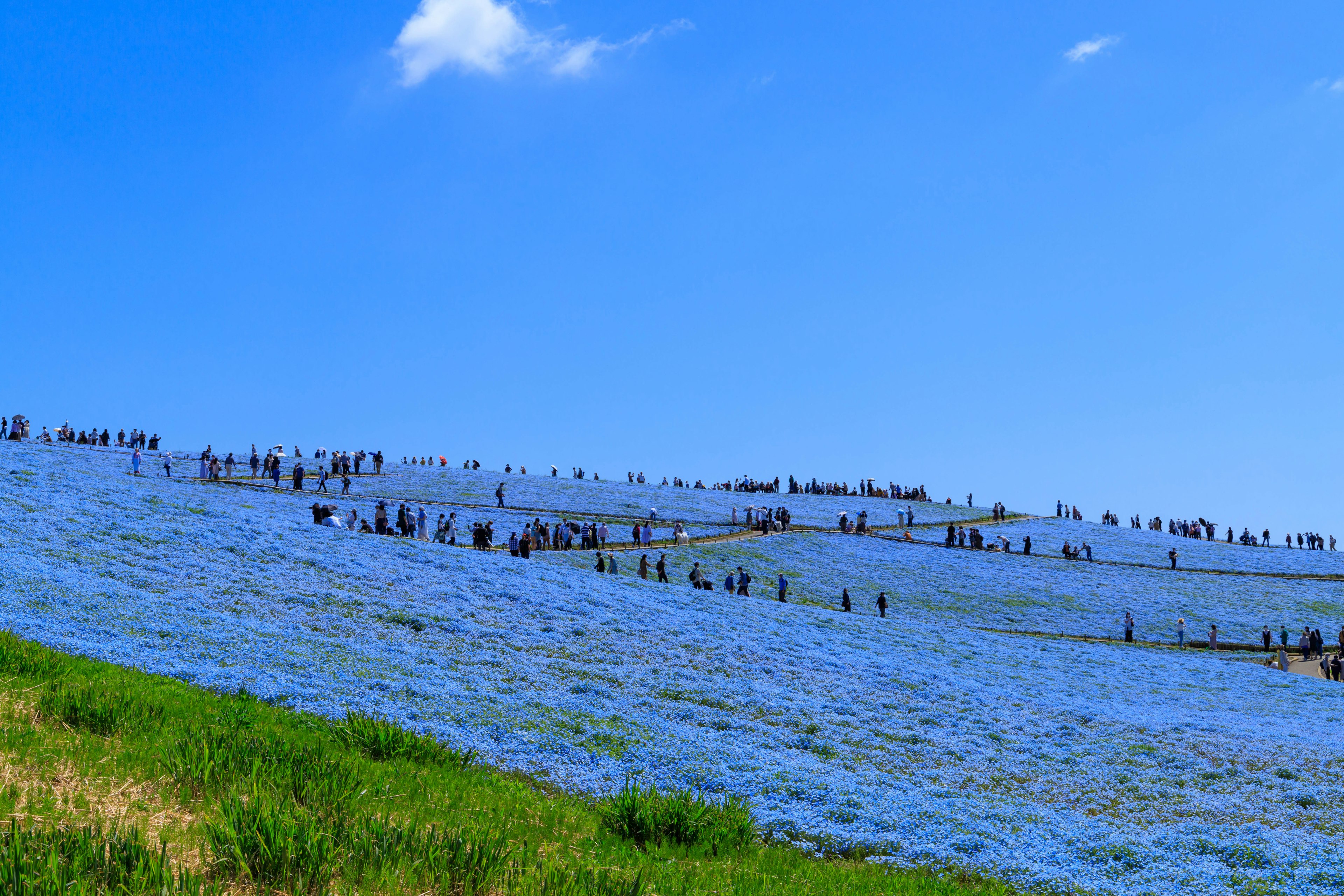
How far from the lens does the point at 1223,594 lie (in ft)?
180

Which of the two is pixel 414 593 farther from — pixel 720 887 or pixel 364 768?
pixel 720 887

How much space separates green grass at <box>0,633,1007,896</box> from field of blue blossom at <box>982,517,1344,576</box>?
62.8 m

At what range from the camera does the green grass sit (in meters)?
5.78

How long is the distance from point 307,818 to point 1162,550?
256ft

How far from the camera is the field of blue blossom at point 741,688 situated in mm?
12539

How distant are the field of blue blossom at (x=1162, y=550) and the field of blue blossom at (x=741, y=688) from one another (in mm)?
30305

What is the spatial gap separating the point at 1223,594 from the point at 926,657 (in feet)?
115

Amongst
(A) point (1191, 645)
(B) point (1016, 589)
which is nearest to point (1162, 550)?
(B) point (1016, 589)

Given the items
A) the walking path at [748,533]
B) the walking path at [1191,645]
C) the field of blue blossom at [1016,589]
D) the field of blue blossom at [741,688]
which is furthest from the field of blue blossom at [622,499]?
the walking path at [1191,645]

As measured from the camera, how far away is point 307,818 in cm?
680

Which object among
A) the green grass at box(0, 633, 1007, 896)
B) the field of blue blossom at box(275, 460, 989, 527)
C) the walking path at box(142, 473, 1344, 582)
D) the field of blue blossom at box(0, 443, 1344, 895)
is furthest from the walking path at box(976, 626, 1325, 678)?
the green grass at box(0, 633, 1007, 896)

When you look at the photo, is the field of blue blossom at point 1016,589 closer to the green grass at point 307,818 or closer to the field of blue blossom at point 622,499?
the field of blue blossom at point 622,499

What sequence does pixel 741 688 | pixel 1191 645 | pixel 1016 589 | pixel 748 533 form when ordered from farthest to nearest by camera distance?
pixel 748 533 < pixel 1016 589 < pixel 1191 645 < pixel 741 688

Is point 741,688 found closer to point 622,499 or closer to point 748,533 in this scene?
point 748,533
